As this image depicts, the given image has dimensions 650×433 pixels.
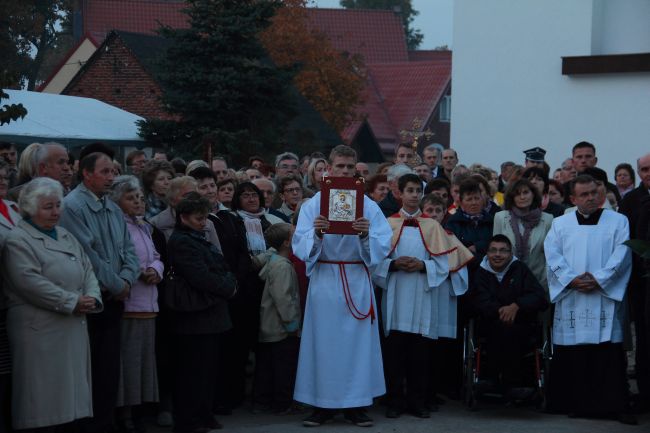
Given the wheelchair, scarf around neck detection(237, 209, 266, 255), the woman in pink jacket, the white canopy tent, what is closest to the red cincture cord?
scarf around neck detection(237, 209, 266, 255)

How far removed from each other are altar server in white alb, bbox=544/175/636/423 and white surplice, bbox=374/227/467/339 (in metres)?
0.93

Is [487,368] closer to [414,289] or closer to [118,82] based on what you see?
[414,289]

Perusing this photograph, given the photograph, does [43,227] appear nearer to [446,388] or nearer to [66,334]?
[66,334]

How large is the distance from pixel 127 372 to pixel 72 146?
12.3 meters

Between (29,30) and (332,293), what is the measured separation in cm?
4274

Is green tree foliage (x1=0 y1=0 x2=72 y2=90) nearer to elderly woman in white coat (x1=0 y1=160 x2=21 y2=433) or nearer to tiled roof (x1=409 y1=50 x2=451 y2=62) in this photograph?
tiled roof (x1=409 y1=50 x2=451 y2=62)

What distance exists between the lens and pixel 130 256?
8.30m

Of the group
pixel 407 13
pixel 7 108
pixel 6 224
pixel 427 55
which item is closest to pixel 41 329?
pixel 6 224

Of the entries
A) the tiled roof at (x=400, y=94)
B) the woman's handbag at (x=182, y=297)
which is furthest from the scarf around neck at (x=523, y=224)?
the tiled roof at (x=400, y=94)

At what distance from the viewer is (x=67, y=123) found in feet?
67.2

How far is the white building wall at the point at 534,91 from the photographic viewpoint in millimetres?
19562

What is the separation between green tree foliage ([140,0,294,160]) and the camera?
25500 mm

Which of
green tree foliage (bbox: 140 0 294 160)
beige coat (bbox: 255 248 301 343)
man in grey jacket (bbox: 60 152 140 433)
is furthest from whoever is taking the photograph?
green tree foliage (bbox: 140 0 294 160)

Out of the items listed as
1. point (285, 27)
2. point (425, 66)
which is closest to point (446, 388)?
point (285, 27)
